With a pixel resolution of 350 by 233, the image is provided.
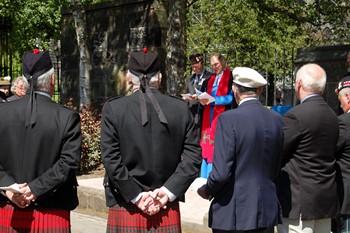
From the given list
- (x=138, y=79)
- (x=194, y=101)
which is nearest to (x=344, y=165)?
(x=138, y=79)

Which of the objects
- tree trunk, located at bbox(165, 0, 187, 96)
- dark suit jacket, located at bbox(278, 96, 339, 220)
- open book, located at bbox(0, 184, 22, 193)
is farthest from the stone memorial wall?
open book, located at bbox(0, 184, 22, 193)

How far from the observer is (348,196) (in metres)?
5.46

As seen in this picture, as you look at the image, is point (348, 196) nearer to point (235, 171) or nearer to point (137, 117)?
point (235, 171)

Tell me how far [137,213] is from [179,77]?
692cm

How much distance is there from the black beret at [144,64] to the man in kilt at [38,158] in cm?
57

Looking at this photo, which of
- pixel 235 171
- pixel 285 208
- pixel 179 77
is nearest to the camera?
pixel 235 171

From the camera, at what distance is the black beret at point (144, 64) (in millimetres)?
4836

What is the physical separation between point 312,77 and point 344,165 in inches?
33.7

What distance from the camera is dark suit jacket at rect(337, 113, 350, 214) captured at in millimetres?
5410

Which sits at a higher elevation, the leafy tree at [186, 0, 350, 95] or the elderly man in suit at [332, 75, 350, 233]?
the leafy tree at [186, 0, 350, 95]

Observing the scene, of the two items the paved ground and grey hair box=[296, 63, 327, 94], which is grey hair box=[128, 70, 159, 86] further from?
the paved ground

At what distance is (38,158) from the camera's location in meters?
4.71

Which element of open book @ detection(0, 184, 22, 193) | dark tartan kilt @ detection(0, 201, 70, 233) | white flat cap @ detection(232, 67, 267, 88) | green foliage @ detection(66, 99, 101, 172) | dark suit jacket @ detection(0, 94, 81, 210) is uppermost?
white flat cap @ detection(232, 67, 267, 88)

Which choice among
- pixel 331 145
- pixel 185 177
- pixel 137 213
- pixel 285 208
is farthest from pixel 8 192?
pixel 331 145
